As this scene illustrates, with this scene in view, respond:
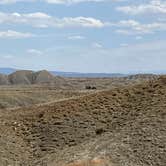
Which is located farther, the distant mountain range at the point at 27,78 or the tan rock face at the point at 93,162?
the distant mountain range at the point at 27,78

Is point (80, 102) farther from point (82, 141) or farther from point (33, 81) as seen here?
point (33, 81)

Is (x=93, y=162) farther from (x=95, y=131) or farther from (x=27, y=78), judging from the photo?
(x=27, y=78)

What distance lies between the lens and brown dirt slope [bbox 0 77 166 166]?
1532 cm

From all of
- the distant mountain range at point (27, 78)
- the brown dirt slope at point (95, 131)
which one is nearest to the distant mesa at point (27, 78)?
the distant mountain range at point (27, 78)


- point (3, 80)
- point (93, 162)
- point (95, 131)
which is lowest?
point (3, 80)

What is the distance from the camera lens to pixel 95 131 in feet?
60.7

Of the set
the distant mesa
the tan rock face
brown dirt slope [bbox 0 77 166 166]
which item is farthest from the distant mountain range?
the tan rock face

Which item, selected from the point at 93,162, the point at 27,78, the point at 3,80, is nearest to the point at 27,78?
the point at 27,78

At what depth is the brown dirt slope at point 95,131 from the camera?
15.3 m

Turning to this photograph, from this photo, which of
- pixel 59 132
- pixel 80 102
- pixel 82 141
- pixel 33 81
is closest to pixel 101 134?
pixel 82 141

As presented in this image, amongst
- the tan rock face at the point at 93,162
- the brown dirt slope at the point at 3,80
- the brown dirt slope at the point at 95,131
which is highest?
the brown dirt slope at the point at 95,131

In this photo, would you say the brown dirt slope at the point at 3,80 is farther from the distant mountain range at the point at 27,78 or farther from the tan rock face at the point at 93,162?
the tan rock face at the point at 93,162

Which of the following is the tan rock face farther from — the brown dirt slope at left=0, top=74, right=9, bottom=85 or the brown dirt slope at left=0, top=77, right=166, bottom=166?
the brown dirt slope at left=0, top=74, right=9, bottom=85

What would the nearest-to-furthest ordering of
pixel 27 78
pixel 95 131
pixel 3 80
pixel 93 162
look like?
pixel 93 162 → pixel 95 131 → pixel 3 80 → pixel 27 78
